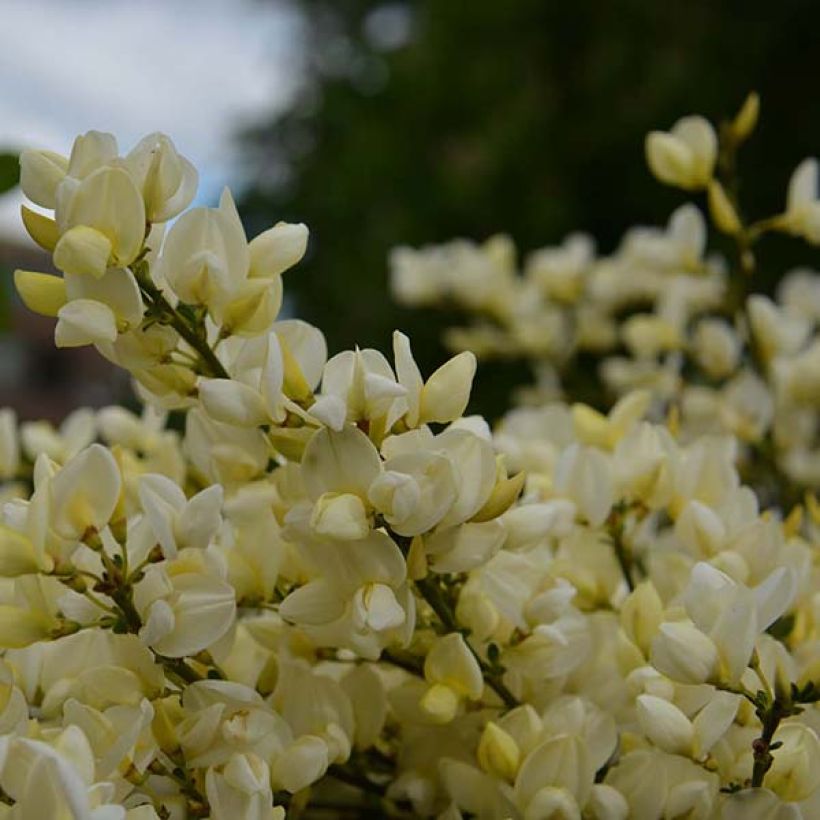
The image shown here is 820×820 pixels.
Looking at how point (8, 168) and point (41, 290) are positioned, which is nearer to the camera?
point (41, 290)

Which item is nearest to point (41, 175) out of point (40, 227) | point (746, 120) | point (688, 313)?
point (40, 227)

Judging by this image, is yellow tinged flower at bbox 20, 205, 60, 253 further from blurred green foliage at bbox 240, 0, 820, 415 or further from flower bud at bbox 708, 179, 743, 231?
blurred green foliage at bbox 240, 0, 820, 415

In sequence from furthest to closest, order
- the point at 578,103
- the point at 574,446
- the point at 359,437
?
1. the point at 578,103
2. the point at 574,446
3. the point at 359,437

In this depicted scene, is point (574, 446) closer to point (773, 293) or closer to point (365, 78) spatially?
point (773, 293)

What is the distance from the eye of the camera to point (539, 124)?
60.2 inches

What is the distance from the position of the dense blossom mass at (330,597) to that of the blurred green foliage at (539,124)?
3.15 ft

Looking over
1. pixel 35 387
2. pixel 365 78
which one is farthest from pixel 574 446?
pixel 35 387

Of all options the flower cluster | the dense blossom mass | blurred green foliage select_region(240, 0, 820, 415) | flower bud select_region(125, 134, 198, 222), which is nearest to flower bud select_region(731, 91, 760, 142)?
the flower cluster

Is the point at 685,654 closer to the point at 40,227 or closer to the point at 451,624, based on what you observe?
the point at 451,624

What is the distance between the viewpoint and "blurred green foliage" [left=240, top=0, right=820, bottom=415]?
4.85ft

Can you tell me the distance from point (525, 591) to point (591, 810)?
6 cm

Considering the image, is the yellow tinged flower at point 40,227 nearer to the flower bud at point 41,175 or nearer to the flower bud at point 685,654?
the flower bud at point 41,175

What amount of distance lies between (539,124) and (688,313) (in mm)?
918

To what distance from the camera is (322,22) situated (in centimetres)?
383
